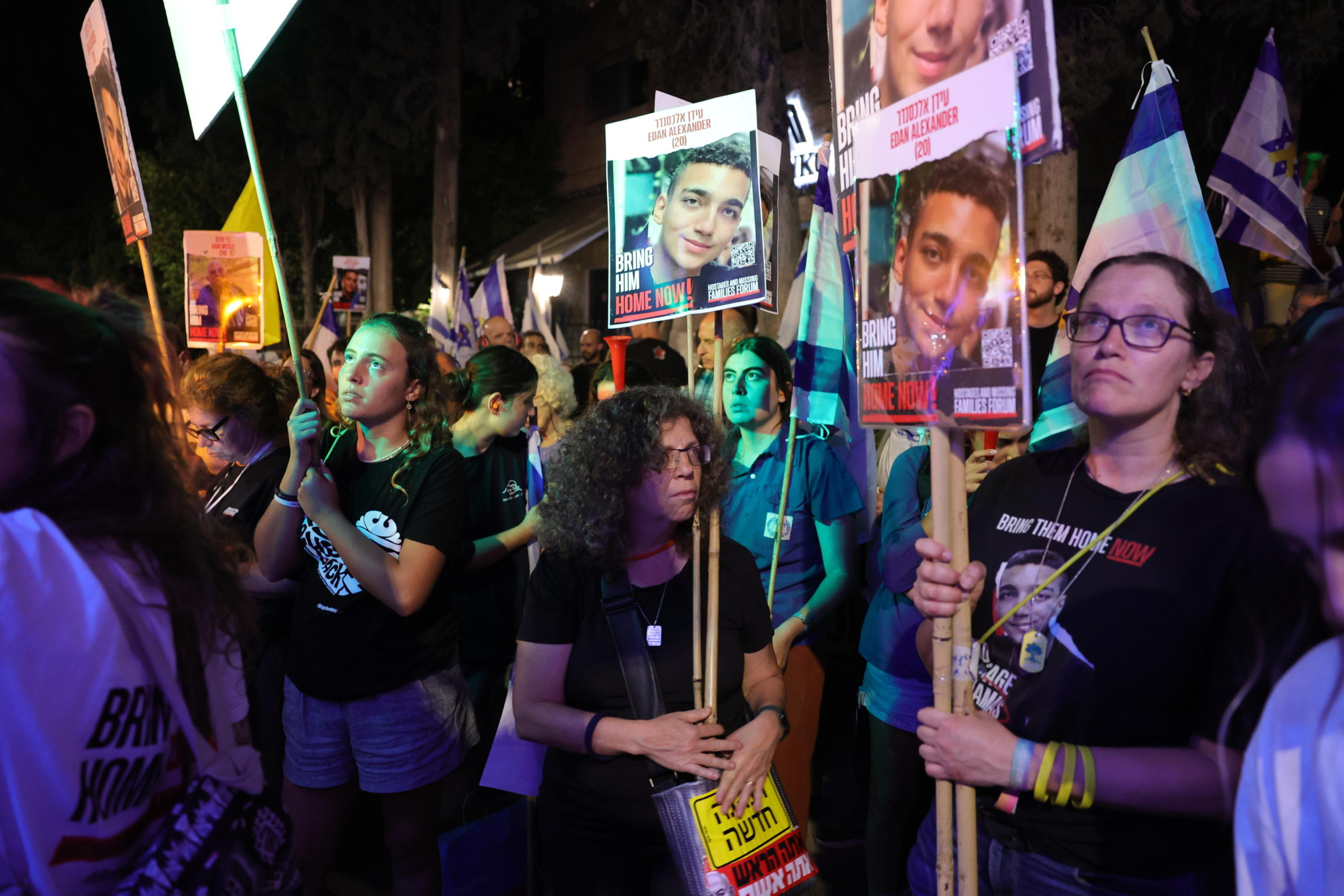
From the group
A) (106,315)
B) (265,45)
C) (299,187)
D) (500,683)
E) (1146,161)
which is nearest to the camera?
(106,315)

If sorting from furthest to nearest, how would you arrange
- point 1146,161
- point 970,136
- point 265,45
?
point 1146,161 → point 265,45 → point 970,136

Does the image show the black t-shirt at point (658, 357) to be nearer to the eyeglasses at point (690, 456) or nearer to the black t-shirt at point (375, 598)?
the black t-shirt at point (375, 598)

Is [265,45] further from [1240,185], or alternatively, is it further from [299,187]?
[299,187]

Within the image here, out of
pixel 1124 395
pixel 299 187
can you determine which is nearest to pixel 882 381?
pixel 1124 395

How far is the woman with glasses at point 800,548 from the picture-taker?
3424 millimetres

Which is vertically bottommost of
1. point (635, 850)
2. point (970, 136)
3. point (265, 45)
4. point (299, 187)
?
point (635, 850)

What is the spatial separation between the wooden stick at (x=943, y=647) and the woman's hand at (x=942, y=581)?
2cm

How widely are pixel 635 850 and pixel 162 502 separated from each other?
1.42 m

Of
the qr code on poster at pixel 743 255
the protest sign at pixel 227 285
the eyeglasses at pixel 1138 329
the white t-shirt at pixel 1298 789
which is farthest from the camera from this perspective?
the protest sign at pixel 227 285

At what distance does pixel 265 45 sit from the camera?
2684 millimetres

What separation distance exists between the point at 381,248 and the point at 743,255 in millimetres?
17049

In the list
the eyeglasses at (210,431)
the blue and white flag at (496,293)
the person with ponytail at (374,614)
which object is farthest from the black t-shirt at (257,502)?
the blue and white flag at (496,293)

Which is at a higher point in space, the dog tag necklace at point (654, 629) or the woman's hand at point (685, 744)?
the dog tag necklace at point (654, 629)

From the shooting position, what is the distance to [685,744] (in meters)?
2.21
